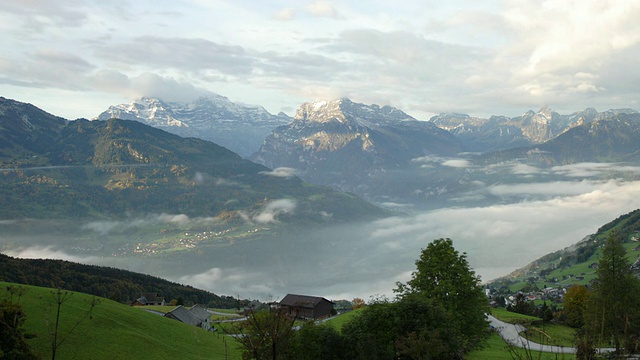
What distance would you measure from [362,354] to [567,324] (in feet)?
209

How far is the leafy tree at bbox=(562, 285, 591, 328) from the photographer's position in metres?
81.6

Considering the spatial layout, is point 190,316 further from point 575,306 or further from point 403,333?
point 575,306

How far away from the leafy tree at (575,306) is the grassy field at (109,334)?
59446 mm

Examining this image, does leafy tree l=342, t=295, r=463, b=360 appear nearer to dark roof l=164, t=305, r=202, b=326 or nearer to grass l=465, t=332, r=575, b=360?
grass l=465, t=332, r=575, b=360

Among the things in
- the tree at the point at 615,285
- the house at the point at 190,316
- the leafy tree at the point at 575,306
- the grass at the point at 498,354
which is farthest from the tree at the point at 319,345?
the leafy tree at the point at 575,306

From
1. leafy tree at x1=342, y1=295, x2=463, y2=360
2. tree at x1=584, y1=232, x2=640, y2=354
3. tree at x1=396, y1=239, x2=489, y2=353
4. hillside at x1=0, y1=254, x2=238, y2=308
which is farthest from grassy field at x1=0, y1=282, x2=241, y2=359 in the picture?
hillside at x1=0, y1=254, x2=238, y2=308

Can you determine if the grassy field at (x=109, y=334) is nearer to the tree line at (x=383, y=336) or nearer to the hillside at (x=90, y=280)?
the tree line at (x=383, y=336)

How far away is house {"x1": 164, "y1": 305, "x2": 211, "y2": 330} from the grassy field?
2588cm

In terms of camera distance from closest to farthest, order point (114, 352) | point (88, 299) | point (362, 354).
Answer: point (362, 354) → point (114, 352) → point (88, 299)

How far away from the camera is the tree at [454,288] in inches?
1901

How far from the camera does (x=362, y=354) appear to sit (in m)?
36.2

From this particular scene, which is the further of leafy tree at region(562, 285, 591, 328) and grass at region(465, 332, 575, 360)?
leafy tree at region(562, 285, 591, 328)

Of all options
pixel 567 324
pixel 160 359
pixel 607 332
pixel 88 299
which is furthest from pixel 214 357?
pixel 567 324

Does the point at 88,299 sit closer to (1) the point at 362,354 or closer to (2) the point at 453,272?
(1) the point at 362,354
